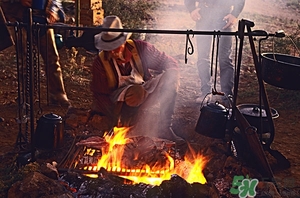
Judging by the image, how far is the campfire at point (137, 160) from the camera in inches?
172

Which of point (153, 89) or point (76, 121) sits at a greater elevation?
point (153, 89)

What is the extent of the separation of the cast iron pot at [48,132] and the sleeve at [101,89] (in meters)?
0.63

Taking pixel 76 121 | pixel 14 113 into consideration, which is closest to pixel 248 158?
pixel 76 121

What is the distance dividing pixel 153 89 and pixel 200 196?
2021mm

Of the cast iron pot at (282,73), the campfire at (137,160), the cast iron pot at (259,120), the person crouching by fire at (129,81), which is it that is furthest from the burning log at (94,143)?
the cast iron pot at (282,73)

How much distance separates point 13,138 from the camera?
5816 millimetres

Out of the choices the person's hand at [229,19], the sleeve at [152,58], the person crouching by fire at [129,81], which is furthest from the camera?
the person's hand at [229,19]

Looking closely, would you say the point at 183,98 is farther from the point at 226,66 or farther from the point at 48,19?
the point at 48,19

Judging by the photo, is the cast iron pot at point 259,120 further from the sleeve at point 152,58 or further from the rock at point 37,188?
the rock at point 37,188

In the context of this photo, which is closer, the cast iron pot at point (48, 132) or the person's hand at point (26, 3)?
the cast iron pot at point (48, 132)

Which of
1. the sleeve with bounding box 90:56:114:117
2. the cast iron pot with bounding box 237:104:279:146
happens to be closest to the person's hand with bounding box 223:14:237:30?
the cast iron pot with bounding box 237:104:279:146

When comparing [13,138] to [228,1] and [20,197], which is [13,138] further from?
[228,1]

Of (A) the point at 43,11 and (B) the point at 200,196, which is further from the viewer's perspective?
(A) the point at 43,11

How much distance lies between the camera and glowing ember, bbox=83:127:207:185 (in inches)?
171
